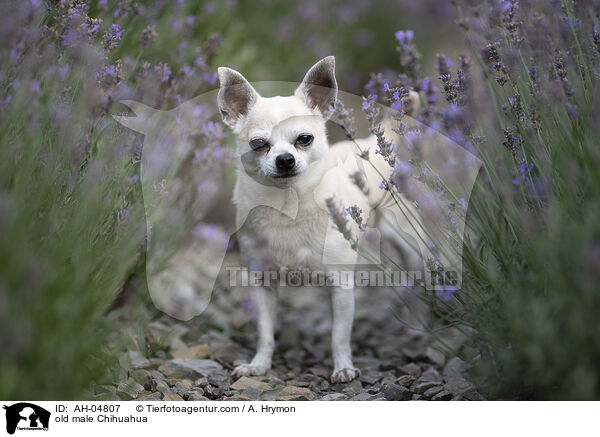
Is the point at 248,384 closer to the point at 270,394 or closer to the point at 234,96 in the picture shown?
the point at 270,394

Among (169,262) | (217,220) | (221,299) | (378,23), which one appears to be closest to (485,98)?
(169,262)

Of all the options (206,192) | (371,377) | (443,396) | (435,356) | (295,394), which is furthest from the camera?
(206,192)

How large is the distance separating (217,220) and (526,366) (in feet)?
8.12

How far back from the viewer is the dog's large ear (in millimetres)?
2066

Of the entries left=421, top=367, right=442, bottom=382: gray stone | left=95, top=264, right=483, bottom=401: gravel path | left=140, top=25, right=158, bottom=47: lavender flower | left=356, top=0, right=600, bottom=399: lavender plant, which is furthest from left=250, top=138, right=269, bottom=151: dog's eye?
left=421, top=367, right=442, bottom=382: gray stone

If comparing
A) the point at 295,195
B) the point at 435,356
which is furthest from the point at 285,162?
the point at 435,356

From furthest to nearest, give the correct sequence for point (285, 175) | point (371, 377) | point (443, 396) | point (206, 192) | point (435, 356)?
point (206, 192) < point (435, 356) < point (371, 377) < point (285, 175) < point (443, 396)

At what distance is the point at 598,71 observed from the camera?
1.72m

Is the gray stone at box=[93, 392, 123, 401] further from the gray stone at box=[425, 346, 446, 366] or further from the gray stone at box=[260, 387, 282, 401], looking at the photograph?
the gray stone at box=[425, 346, 446, 366]

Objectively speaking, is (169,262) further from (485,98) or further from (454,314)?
(485,98)

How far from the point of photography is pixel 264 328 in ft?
7.64
